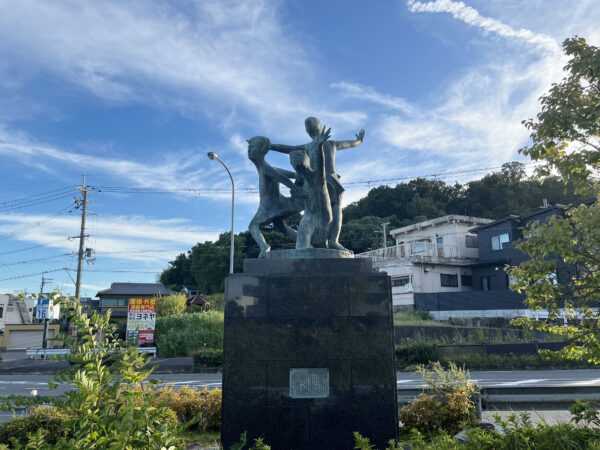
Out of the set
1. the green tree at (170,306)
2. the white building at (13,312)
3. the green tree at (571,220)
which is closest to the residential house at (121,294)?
the white building at (13,312)

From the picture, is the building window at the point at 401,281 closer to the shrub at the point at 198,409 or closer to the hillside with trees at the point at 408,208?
the hillside with trees at the point at 408,208

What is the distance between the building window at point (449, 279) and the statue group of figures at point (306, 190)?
95.5 ft

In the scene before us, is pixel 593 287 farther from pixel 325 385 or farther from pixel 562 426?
pixel 325 385

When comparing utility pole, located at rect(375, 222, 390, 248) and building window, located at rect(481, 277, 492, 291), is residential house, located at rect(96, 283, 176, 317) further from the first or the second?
building window, located at rect(481, 277, 492, 291)

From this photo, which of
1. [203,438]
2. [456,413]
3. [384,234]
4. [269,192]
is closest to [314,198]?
[269,192]

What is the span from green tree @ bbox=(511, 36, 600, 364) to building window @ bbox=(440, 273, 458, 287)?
29667 millimetres

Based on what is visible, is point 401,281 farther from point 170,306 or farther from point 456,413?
point 456,413

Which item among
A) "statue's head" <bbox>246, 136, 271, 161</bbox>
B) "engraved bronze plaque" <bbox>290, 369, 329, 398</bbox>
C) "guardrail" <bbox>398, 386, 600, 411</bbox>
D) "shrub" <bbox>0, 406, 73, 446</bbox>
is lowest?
"guardrail" <bbox>398, 386, 600, 411</bbox>

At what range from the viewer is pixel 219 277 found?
4762 cm

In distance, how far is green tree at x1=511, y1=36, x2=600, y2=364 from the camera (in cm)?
536

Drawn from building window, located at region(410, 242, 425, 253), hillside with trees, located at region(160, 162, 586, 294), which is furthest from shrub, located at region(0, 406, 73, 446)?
hillside with trees, located at region(160, 162, 586, 294)

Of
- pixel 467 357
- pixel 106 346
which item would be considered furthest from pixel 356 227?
pixel 106 346

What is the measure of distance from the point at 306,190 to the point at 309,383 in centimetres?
319

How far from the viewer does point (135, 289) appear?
4784 centimetres
